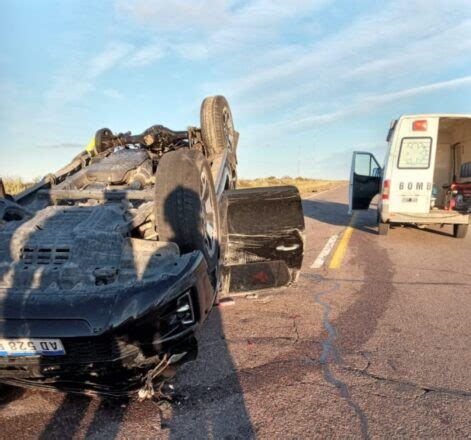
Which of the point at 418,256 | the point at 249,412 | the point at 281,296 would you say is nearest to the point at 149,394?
the point at 249,412

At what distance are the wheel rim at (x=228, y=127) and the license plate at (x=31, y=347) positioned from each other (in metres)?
3.87

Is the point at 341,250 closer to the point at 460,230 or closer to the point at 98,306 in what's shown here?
the point at 460,230

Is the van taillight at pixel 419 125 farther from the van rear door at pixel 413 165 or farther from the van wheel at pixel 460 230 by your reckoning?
the van wheel at pixel 460 230

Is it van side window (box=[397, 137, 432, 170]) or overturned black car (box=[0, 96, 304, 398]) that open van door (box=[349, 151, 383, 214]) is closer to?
van side window (box=[397, 137, 432, 170])

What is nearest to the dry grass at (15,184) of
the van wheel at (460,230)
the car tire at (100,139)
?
the car tire at (100,139)

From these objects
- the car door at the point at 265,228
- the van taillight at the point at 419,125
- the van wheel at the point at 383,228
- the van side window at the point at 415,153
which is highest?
the van taillight at the point at 419,125

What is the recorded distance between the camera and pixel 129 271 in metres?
2.58

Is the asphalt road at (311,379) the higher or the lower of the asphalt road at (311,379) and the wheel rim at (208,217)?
the lower

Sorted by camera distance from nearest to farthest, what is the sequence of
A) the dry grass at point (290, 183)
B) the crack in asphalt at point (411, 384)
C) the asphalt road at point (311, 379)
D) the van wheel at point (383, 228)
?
the asphalt road at point (311, 379) → the crack in asphalt at point (411, 384) → the van wheel at point (383, 228) → the dry grass at point (290, 183)

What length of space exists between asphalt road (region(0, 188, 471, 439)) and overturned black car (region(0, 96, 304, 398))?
258mm

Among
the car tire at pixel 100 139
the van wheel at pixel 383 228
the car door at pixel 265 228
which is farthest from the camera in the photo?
the van wheel at pixel 383 228

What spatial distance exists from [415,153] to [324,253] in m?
3.19

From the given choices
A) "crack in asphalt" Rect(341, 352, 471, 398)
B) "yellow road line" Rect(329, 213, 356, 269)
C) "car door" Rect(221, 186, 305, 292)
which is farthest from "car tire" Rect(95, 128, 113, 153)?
"crack in asphalt" Rect(341, 352, 471, 398)

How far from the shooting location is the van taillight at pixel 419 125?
27.4 feet
